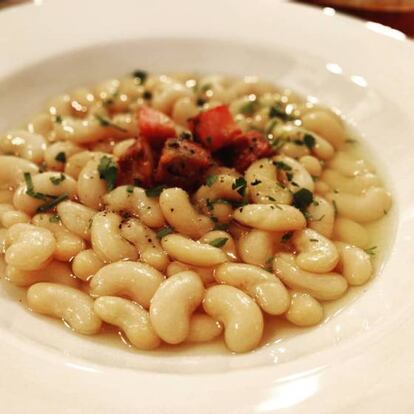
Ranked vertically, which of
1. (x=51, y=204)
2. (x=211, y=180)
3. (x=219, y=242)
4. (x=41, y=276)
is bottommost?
(x=41, y=276)

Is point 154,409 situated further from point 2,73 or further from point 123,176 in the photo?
point 2,73

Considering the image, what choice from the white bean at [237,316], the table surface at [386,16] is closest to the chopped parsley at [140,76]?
the table surface at [386,16]

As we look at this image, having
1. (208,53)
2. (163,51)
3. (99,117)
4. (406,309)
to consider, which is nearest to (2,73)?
(99,117)

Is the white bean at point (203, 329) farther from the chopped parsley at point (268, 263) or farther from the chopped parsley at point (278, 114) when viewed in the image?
the chopped parsley at point (278, 114)

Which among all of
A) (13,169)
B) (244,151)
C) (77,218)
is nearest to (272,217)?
(244,151)

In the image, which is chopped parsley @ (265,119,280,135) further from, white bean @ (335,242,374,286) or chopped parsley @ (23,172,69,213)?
chopped parsley @ (23,172,69,213)

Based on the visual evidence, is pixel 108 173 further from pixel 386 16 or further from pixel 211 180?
pixel 386 16

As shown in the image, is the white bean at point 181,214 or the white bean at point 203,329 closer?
the white bean at point 203,329

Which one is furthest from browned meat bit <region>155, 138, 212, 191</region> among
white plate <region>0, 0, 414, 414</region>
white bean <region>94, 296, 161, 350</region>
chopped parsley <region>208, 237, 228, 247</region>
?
white plate <region>0, 0, 414, 414</region>
